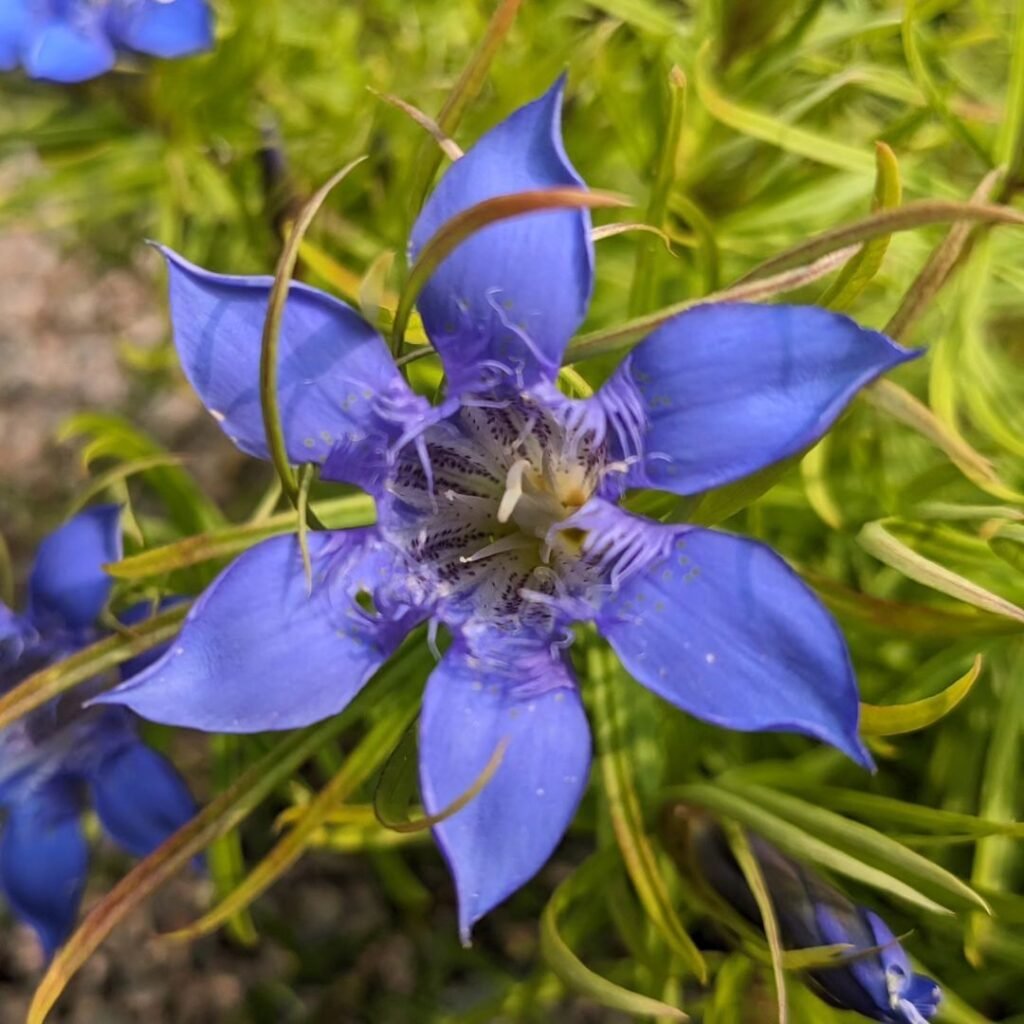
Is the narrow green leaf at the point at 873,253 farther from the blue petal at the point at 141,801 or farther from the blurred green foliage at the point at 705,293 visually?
the blue petal at the point at 141,801

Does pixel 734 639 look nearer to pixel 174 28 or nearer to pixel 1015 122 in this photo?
pixel 1015 122

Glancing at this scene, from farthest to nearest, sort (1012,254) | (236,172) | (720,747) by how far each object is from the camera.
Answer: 1. (236,172)
2. (720,747)
3. (1012,254)

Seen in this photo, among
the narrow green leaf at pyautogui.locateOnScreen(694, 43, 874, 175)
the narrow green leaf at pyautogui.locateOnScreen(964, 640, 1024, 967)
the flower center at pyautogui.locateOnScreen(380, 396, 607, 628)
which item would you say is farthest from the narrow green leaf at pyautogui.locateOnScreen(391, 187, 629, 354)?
the narrow green leaf at pyautogui.locateOnScreen(964, 640, 1024, 967)

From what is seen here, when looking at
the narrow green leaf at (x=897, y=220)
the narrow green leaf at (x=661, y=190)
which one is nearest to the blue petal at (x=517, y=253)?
the narrow green leaf at (x=897, y=220)

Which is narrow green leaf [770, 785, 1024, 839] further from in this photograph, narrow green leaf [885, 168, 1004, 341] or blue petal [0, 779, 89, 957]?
blue petal [0, 779, 89, 957]

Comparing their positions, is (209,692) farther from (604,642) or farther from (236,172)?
(236,172)

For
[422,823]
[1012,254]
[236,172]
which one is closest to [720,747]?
[1012,254]

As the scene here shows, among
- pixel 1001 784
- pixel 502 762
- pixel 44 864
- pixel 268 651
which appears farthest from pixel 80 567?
pixel 1001 784
